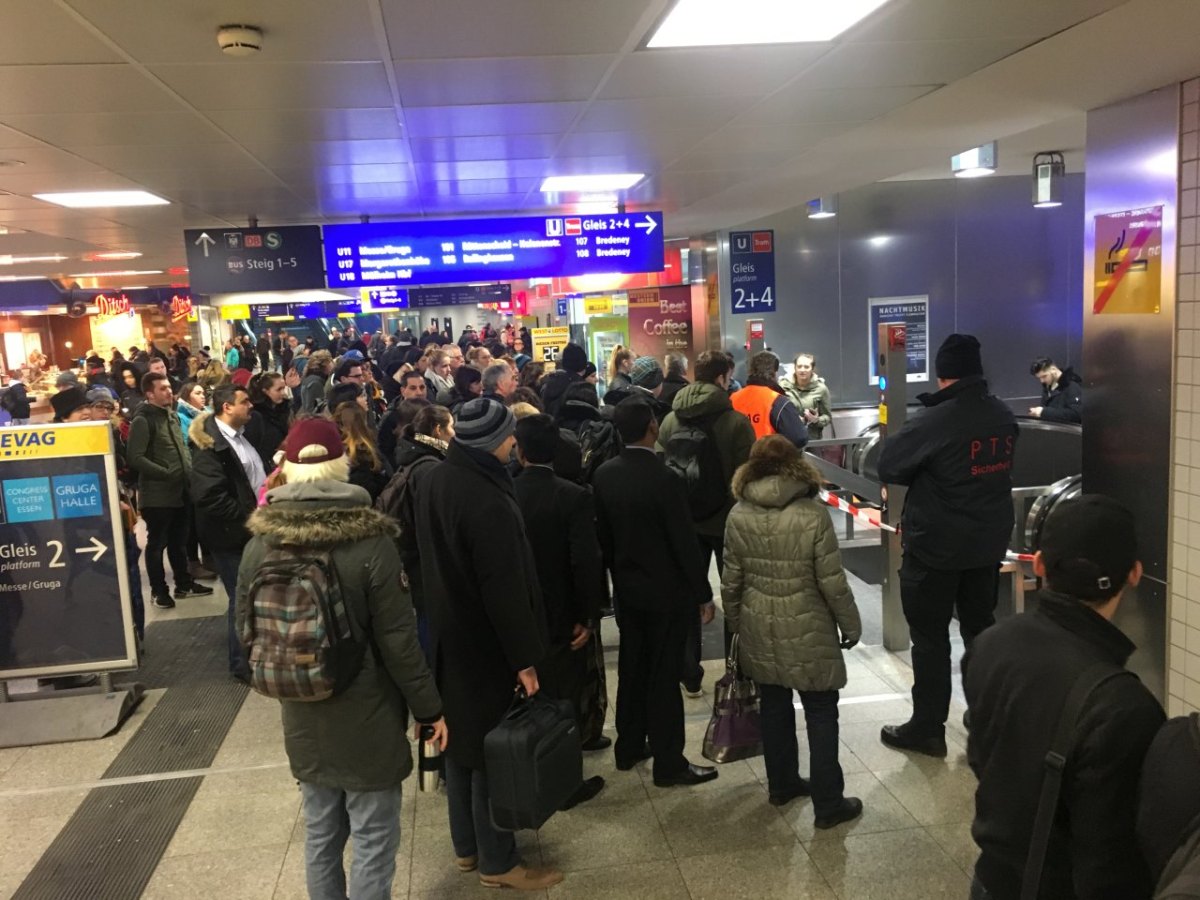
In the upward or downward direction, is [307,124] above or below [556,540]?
above

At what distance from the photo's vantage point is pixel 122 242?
973cm

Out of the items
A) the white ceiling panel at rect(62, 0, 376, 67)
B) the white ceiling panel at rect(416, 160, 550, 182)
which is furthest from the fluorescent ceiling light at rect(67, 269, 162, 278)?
the white ceiling panel at rect(62, 0, 376, 67)

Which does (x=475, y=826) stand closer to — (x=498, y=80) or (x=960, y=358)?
(x=960, y=358)

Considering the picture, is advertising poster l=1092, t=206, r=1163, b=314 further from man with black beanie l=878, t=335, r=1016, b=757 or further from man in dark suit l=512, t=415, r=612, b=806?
man in dark suit l=512, t=415, r=612, b=806

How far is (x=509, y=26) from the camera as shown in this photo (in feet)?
9.88

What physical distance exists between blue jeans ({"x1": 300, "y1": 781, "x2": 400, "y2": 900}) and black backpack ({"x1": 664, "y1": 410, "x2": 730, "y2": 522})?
2.39 meters

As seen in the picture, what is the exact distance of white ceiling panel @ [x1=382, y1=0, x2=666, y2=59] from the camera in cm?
280

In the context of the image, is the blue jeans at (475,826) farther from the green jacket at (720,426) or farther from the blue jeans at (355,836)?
the green jacket at (720,426)

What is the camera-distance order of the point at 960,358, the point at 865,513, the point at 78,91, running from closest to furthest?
the point at 78,91
the point at 960,358
the point at 865,513

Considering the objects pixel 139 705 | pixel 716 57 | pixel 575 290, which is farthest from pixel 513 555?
pixel 575 290

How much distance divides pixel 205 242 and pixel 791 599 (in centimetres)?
589

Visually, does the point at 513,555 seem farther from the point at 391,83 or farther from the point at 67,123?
the point at 67,123

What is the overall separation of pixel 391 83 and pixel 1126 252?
11.6 feet

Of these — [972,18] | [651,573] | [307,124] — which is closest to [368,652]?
[651,573]
